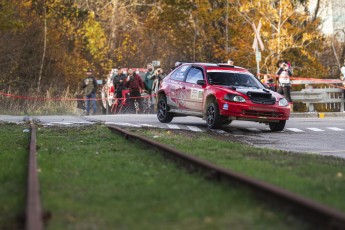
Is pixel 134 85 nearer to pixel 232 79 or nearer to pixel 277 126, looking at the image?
pixel 232 79

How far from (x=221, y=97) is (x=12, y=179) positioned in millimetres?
11626

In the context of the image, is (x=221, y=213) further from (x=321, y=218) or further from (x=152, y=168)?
(x=152, y=168)

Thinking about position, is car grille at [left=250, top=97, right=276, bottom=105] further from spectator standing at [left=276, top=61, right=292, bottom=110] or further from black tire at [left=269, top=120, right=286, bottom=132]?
spectator standing at [left=276, top=61, right=292, bottom=110]

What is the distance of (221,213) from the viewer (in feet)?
21.4

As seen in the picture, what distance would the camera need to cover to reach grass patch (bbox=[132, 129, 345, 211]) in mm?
7905

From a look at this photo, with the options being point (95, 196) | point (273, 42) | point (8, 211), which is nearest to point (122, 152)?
point (95, 196)

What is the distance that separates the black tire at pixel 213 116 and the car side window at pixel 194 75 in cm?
100

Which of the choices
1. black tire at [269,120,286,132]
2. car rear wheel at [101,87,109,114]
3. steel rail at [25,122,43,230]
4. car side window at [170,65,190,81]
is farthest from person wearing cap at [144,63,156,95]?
steel rail at [25,122,43,230]

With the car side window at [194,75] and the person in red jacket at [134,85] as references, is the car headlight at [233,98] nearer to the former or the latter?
the car side window at [194,75]

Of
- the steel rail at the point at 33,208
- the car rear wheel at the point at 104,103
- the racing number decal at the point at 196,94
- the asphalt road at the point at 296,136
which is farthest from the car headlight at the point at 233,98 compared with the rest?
the car rear wheel at the point at 104,103

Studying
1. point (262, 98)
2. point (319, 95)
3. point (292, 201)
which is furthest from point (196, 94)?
point (292, 201)

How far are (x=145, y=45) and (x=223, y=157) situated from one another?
47.9m

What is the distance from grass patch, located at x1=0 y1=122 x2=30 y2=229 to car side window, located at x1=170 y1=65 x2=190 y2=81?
21.4 feet

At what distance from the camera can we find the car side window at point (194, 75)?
2178 centimetres
